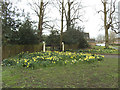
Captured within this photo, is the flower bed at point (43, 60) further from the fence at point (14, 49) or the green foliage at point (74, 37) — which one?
the green foliage at point (74, 37)

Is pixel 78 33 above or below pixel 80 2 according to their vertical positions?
below

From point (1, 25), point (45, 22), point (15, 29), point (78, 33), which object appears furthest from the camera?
point (78, 33)

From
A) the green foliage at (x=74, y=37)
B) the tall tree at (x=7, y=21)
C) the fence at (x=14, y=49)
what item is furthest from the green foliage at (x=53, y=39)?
the tall tree at (x=7, y=21)

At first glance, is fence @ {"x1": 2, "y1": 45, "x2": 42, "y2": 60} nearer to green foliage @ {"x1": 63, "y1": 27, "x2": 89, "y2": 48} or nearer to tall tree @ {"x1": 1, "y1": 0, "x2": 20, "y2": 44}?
Result: tall tree @ {"x1": 1, "y1": 0, "x2": 20, "y2": 44}

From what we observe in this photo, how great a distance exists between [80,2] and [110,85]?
2055cm

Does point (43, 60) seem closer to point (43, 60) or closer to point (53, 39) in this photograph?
point (43, 60)

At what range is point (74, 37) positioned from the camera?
70.3ft

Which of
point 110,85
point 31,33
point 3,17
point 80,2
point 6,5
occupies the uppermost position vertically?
point 80,2

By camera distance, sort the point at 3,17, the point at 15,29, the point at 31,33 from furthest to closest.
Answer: the point at 31,33 < the point at 15,29 < the point at 3,17

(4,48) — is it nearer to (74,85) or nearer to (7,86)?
(7,86)

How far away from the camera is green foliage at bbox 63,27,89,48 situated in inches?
781

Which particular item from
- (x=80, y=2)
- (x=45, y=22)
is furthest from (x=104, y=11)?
(x=45, y=22)

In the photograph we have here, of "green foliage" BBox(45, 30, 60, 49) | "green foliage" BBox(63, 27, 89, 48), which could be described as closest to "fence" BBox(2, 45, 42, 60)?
"green foliage" BBox(45, 30, 60, 49)

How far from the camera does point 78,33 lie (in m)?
21.8
